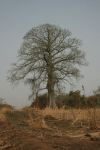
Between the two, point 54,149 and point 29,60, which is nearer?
point 54,149

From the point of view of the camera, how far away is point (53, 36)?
1527cm

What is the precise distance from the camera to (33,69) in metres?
14.5


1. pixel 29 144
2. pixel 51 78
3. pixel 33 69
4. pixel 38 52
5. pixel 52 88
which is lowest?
pixel 29 144

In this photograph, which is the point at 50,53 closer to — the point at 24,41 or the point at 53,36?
the point at 53,36

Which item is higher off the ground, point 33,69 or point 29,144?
point 33,69

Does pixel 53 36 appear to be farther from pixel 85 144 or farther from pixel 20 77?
pixel 85 144

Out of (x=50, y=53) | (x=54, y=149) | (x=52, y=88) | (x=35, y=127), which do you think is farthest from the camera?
(x=50, y=53)

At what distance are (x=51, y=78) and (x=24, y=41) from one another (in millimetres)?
4674

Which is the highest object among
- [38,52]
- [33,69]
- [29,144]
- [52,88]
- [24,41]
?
[24,41]

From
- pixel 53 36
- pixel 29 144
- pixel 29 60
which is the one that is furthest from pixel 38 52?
pixel 29 144

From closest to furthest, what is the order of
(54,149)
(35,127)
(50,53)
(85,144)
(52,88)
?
(54,149) < (85,144) < (35,127) < (52,88) < (50,53)

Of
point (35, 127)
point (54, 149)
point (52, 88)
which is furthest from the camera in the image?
point (52, 88)

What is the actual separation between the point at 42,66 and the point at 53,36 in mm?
3430

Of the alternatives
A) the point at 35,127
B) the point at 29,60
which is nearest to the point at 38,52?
the point at 29,60
